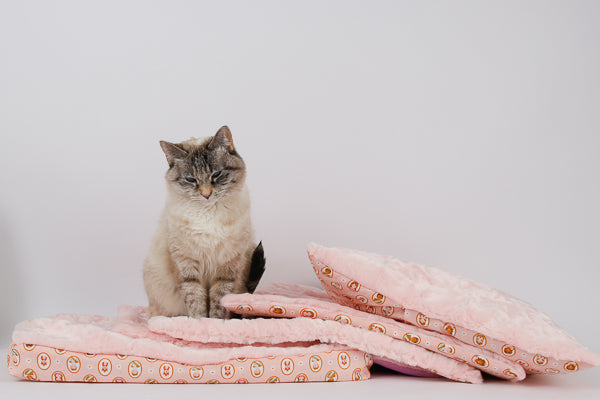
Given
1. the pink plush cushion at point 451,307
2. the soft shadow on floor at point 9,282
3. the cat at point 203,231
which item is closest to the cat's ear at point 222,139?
the cat at point 203,231

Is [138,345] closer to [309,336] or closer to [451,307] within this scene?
[309,336]

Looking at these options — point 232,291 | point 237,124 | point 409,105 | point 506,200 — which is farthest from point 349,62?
point 232,291

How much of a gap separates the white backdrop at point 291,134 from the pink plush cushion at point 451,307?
2.93 ft

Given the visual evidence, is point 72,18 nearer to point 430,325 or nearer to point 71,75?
point 71,75

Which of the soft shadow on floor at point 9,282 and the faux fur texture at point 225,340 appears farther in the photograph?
the soft shadow on floor at point 9,282

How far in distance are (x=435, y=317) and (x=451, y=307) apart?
6 cm

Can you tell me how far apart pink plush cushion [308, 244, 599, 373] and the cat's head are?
44 cm

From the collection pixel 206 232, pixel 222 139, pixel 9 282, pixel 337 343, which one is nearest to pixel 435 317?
pixel 337 343

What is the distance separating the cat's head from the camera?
215 cm

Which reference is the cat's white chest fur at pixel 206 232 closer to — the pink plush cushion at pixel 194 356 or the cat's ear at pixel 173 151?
the cat's ear at pixel 173 151

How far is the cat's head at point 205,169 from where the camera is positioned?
2146 millimetres

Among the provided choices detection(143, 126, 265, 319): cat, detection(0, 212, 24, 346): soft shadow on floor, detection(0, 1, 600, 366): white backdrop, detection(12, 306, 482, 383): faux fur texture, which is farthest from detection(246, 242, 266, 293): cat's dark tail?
detection(0, 212, 24, 346): soft shadow on floor

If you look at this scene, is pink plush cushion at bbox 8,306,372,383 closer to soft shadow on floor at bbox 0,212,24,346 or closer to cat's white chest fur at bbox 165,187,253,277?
cat's white chest fur at bbox 165,187,253,277

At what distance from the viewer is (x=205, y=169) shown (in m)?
2.15
